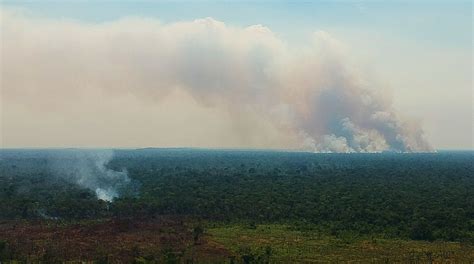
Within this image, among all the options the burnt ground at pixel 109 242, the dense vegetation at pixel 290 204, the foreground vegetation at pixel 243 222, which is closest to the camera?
the burnt ground at pixel 109 242

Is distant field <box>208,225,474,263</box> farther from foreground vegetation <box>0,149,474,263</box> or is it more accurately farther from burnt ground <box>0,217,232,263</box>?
burnt ground <box>0,217,232,263</box>

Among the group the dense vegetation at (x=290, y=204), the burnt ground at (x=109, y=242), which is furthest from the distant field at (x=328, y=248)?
the dense vegetation at (x=290, y=204)

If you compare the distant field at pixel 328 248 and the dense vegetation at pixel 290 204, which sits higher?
the dense vegetation at pixel 290 204

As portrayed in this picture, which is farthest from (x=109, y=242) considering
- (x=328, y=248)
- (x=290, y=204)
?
(x=290, y=204)

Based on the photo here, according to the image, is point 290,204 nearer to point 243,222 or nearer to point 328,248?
point 243,222

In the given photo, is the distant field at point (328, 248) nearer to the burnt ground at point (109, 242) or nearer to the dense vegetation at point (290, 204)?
the burnt ground at point (109, 242)

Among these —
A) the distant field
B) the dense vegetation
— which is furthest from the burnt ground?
the dense vegetation

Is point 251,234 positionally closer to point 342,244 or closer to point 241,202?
point 342,244
